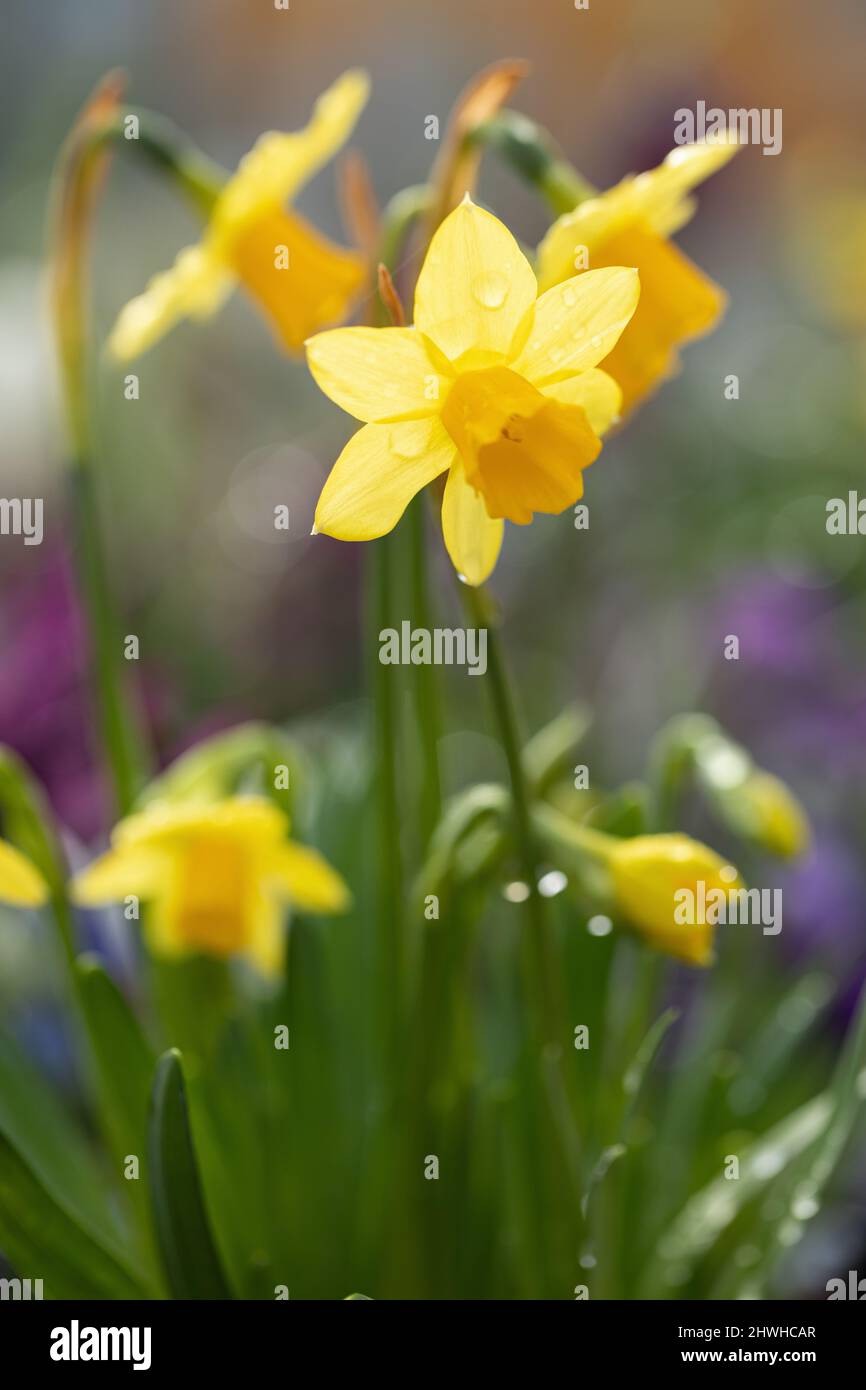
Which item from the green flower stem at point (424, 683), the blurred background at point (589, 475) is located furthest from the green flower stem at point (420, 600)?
the blurred background at point (589, 475)

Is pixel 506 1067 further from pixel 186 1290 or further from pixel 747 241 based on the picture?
pixel 747 241

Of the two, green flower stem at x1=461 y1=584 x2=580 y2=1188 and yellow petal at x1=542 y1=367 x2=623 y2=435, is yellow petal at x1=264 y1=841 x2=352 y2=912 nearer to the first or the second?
green flower stem at x1=461 y1=584 x2=580 y2=1188

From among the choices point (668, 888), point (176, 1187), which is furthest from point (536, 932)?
point (176, 1187)

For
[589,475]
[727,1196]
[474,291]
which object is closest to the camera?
[474,291]

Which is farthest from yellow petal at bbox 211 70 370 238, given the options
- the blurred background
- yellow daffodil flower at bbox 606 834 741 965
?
the blurred background

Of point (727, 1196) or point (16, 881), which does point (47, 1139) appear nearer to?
point (16, 881)
